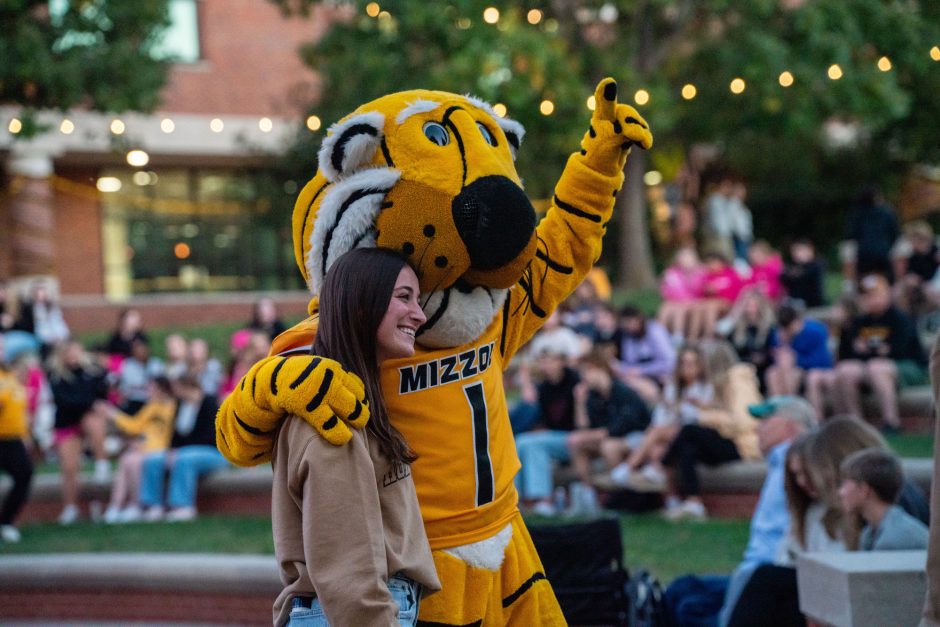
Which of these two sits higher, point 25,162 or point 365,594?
point 25,162

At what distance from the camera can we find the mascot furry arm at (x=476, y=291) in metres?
2.79

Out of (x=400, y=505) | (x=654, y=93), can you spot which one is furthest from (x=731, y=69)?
(x=400, y=505)

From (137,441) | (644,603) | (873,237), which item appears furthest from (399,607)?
(873,237)

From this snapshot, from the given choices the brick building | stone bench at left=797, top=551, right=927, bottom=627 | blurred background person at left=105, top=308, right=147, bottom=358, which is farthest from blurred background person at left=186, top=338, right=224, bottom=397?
the brick building

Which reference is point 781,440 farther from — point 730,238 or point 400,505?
point 730,238

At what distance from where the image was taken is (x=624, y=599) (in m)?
5.55

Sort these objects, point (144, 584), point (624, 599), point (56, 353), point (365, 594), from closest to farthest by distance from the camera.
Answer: point (365, 594) < point (624, 599) < point (144, 584) < point (56, 353)

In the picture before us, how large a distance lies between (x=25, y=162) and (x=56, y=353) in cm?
1052

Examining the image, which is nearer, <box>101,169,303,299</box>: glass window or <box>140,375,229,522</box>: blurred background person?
<box>140,375,229,522</box>: blurred background person

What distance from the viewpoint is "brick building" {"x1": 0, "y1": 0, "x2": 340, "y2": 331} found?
70.4 ft

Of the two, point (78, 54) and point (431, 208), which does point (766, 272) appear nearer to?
point (78, 54)

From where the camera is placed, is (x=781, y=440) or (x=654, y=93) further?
(x=654, y=93)

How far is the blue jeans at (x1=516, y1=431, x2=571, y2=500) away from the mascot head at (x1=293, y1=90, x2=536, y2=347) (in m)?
5.20

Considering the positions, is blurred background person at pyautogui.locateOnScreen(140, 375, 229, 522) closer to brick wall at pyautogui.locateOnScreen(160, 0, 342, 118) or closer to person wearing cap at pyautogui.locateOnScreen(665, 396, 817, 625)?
person wearing cap at pyautogui.locateOnScreen(665, 396, 817, 625)
